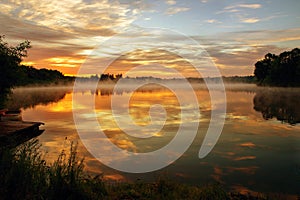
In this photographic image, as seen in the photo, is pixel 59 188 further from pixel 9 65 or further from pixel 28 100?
pixel 28 100

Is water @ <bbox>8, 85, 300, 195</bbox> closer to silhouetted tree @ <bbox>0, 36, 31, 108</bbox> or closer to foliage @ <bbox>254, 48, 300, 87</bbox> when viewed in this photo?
silhouetted tree @ <bbox>0, 36, 31, 108</bbox>

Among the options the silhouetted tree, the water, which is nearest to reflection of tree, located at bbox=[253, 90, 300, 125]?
the water

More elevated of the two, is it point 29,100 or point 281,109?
point 29,100

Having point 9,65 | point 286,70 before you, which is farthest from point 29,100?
point 286,70

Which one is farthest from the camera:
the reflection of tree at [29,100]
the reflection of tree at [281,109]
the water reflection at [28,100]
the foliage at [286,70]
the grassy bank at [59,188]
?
the foliage at [286,70]

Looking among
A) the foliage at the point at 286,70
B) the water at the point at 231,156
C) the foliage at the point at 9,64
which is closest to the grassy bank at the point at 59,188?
the water at the point at 231,156

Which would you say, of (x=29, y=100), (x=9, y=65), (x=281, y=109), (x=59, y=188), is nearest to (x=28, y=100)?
(x=29, y=100)

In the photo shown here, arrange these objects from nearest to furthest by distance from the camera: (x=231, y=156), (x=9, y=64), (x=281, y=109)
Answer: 1. (x=231, y=156)
2. (x=9, y=64)
3. (x=281, y=109)

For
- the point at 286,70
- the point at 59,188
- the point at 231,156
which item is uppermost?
the point at 286,70

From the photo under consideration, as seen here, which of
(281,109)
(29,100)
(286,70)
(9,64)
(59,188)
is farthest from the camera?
(286,70)

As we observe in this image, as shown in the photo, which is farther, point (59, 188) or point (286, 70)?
point (286, 70)

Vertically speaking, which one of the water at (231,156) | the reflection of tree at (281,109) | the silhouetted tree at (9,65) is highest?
the silhouetted tree at (9,65)

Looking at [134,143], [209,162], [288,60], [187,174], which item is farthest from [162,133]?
[288,60]

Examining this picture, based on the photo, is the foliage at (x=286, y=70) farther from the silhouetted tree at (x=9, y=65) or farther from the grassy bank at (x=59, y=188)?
the grassy bank at (x=59, y=188)
